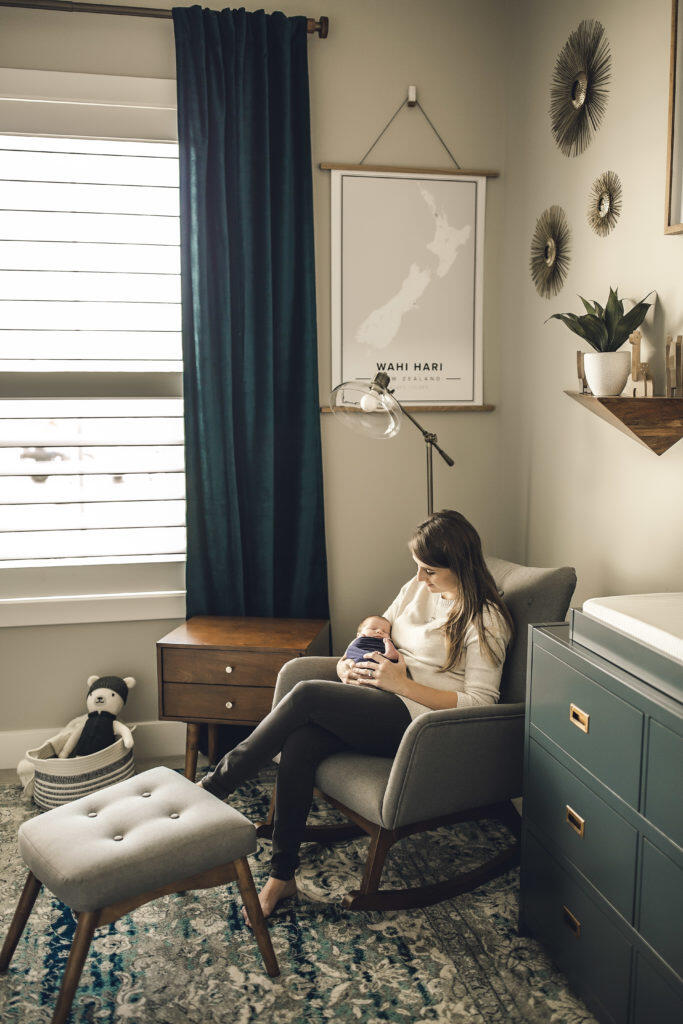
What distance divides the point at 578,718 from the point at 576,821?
23 cm

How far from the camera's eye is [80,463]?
301 centimetres

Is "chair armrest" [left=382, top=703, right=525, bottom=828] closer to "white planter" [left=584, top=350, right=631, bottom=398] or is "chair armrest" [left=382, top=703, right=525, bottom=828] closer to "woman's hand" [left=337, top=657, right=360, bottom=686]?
"woman's hand" [left=337, top=657, right=360, bottom=686]

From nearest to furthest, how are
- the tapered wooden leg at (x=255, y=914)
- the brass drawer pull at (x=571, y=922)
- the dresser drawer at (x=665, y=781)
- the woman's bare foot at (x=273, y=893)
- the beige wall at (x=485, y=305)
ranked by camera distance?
the dresser drawer at (x=665, y=781), the brass drawer pull at (x=571, y=922), the tapered wooden leg at (x=255, y=914), the woman's bare foot at (x=273, y=893), the beige wall at (x=485, y=305)

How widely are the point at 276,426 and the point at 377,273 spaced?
673 mm

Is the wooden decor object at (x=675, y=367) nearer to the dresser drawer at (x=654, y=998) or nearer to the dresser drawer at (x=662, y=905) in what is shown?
the dresser drawer at (x=662, y=905)

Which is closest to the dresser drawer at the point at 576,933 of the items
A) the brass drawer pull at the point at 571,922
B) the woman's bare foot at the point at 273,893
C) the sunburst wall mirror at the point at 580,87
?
the brass drawer pull at the point at 571,922

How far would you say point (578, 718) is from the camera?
1.75 m

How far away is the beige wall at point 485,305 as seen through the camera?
8.54 feet

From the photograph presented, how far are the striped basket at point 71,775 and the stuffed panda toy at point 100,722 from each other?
5 cm

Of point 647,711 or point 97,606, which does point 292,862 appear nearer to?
point 647,711

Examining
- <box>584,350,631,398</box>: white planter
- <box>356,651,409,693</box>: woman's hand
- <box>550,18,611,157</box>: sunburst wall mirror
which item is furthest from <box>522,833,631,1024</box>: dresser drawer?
<box>550,18,611,157</box>: sunburst wall mirror

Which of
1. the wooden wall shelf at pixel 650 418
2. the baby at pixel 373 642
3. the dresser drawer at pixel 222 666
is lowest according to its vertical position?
the dresser drawer at pixel 222 666

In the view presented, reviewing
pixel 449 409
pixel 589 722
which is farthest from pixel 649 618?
pixel 449 409

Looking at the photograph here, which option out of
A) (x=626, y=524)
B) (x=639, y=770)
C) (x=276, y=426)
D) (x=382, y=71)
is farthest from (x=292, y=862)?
(x=382, y=71)
